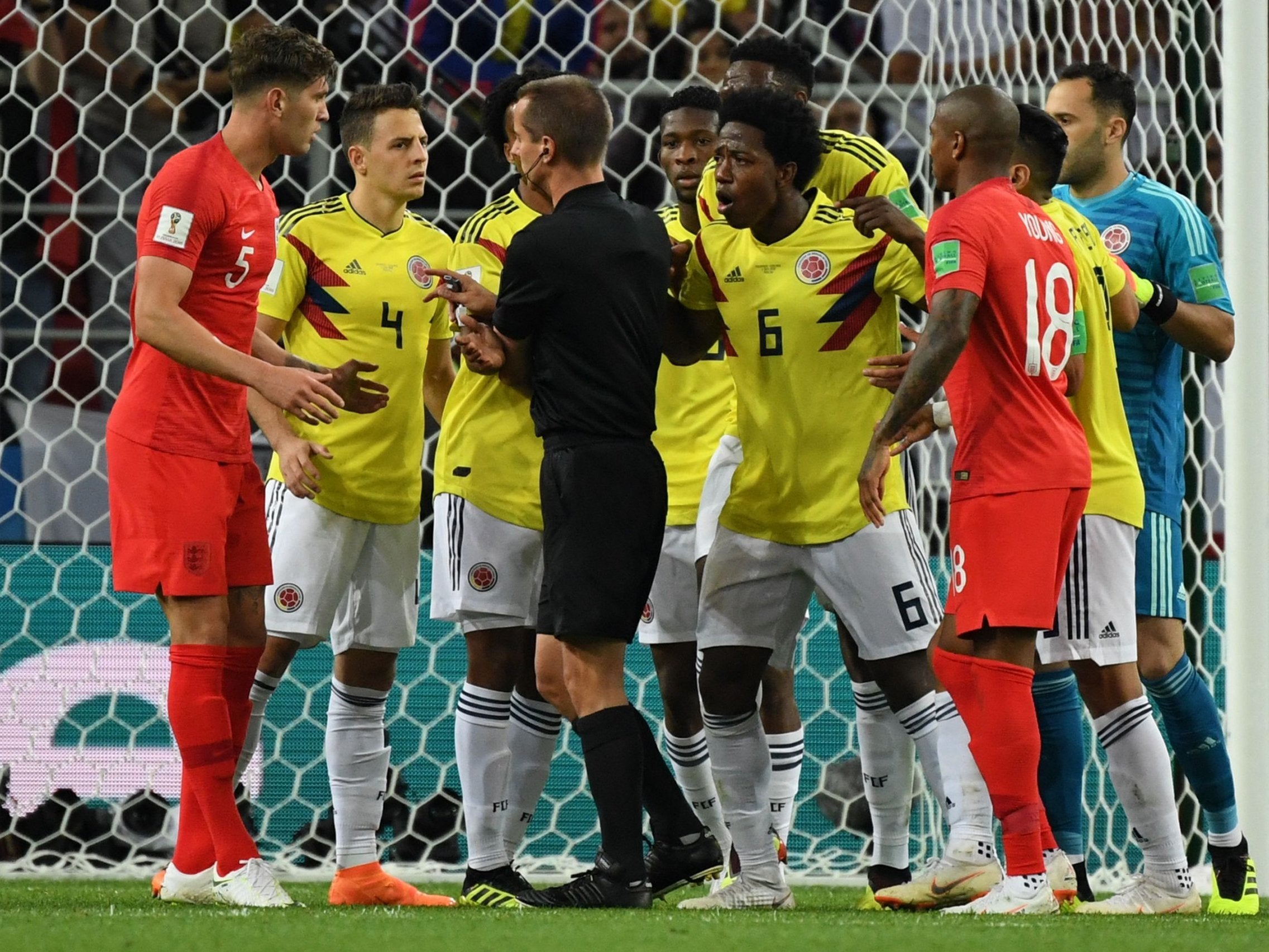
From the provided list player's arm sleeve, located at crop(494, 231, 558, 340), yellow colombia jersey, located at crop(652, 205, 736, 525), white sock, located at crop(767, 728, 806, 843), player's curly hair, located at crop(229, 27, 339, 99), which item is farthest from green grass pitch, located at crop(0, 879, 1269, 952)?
player's curly hair, located at crop(229, 27, 339, 99)

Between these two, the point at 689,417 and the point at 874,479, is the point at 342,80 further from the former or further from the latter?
the point at 874,479

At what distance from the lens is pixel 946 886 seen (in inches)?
147

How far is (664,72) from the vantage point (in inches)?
276

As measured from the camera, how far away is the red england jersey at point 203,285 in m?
3.75

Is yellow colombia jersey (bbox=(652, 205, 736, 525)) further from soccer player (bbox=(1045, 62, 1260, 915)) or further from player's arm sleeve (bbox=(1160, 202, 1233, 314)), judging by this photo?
player's arm sleeve (bbox=(1160, 202, 1233, 314))

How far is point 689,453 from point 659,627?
1.67ft

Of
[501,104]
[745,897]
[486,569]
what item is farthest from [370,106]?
[745,897]

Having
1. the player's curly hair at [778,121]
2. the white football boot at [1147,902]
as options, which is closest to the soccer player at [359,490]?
the player's curly hair at [778,121]

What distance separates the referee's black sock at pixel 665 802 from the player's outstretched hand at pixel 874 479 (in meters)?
0.82

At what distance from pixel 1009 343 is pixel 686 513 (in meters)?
1.35

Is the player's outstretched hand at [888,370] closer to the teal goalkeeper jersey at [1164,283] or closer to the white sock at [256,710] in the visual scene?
A: the teal goalkeeper jersey at [1164,283]

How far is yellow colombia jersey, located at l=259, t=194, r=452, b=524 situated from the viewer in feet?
14.4

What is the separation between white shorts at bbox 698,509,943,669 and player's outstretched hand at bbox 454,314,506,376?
0.70 meters

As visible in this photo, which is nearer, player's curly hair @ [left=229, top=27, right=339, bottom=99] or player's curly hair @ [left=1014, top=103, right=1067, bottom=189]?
player's curly hair @ [left=229, top=27, right=339, bottom=99]
